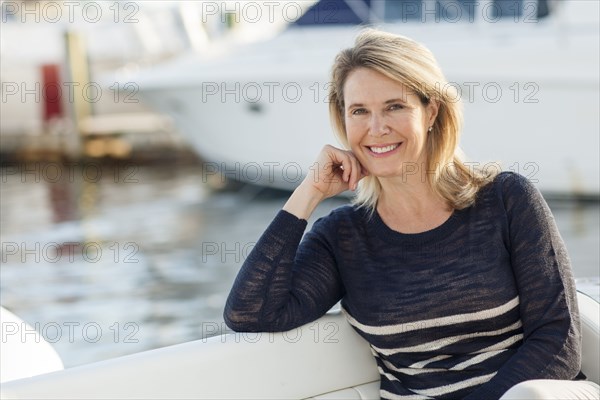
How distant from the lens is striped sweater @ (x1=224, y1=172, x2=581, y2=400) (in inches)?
63.1

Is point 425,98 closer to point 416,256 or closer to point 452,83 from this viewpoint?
point 416,256

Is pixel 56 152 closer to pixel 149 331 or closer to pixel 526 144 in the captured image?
pixel 526 144

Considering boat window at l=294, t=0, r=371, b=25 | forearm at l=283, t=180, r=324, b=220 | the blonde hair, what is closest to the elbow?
forearm at l=283, t=180, r=324, b=220

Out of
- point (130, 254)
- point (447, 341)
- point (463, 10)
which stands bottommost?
point (130, 254)

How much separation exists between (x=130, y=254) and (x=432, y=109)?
4154 mm

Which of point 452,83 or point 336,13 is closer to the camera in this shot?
point 452,83

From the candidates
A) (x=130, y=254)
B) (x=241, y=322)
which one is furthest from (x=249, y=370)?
(x=130, y=254)

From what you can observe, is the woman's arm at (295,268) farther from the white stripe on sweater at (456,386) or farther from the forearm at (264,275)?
the white stripe on sweater at (456,386)

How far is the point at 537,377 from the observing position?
157 centimetres

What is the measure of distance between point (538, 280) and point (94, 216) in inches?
239

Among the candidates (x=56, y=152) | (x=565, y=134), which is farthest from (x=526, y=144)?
(x=56, y=152)

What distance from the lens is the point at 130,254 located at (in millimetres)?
5652

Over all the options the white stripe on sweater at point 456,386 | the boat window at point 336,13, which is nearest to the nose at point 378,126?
the white stripe on sweater at point 456,386

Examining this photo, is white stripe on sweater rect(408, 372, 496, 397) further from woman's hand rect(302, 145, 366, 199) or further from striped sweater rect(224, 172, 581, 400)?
woman's hand rect(302, 145, 366, 199)
